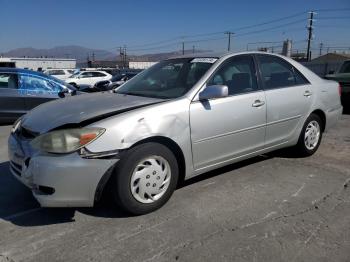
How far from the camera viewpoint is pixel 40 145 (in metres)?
3.33

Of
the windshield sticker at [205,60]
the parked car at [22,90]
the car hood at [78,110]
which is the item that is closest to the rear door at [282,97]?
the windshield sticker at [205,60]

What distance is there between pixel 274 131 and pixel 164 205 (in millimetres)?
1766

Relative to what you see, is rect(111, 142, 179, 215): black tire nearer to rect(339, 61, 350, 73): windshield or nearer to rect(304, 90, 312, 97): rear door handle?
rect(304, 90, 312, 97): rear door handle

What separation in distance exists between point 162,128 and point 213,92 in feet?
2.27

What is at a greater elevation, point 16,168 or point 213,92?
point 213,92

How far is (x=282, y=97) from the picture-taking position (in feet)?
15.9

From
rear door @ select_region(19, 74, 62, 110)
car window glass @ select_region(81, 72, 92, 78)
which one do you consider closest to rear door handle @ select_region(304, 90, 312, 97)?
rear door @ select_region(19, 74, 62, 110)

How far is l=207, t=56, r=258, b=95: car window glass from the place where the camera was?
14.2 ft

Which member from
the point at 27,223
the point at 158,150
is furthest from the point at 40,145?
the point at 158,150

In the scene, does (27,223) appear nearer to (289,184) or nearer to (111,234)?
(111,234)

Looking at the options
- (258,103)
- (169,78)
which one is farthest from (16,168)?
(258,103)

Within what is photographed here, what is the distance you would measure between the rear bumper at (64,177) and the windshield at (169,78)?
1.18m

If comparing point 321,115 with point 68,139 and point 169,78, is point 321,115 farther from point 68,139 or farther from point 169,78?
point 68,139

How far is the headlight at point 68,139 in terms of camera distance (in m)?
3.25
